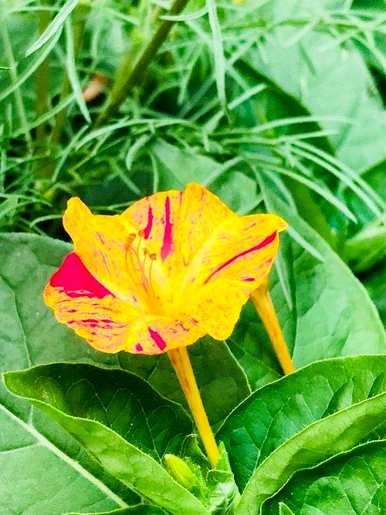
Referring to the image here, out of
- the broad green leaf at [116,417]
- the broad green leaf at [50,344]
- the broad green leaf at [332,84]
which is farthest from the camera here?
the broad green leaf at [332,84]

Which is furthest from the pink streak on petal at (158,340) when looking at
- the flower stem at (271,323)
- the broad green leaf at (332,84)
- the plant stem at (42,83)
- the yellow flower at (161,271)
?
the broad green leaf at (332,84)

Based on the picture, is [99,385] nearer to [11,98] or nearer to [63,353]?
[63,353]

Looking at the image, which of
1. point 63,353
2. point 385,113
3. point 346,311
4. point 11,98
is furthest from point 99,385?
→ point 385,113

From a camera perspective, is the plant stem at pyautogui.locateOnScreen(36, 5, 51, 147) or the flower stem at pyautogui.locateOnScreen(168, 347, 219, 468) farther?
the plant stem at pyautogui.locateOnScreen(36, 5, 51, 147)

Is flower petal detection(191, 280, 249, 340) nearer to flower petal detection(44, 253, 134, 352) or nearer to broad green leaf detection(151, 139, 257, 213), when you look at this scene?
flower petal detection(44, 253, 134, 352)

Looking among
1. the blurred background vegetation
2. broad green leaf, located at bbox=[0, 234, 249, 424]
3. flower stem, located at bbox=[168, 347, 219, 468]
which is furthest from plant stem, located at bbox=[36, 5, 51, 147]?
flower stem, located at bbox=[168, 347, 219, 468]

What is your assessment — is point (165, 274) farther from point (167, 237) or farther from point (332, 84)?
point (332, 84)

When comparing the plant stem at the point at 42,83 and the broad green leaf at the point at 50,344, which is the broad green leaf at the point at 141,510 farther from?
the plant stem at the point at 42,83
